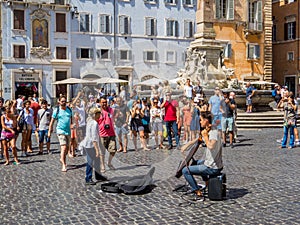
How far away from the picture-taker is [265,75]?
42.9 m

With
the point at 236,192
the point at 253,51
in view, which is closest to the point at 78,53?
the point at 253,51

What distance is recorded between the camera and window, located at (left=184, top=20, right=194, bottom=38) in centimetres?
4167

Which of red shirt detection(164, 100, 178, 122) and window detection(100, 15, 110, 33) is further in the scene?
window detection(100, 15, 110, 33)

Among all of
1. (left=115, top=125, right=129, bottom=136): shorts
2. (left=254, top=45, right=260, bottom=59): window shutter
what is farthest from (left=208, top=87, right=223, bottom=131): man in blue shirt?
(left=254, top=45, right=260, bottom=59): window shutter

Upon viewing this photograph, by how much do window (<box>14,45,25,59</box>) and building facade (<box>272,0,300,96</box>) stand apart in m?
23.8

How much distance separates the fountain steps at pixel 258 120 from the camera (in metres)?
19.7

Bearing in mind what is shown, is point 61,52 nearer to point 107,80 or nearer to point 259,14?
point 259,14

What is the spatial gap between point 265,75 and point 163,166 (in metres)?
36.5

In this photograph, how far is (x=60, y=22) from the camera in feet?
135

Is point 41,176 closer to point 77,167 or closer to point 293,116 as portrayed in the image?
point 77,167

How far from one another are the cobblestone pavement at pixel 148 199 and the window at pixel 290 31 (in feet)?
118

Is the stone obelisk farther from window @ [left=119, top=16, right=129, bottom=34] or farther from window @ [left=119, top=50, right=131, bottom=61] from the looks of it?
window @ [left=119, top=16, right=129, bottom=34]

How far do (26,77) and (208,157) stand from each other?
33.7 m

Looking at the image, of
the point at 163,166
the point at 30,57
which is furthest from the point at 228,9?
the point at 163,166
